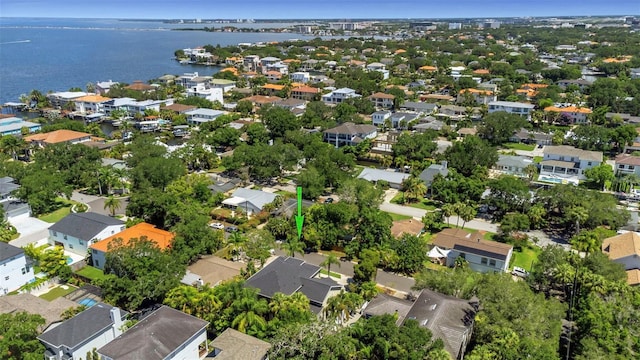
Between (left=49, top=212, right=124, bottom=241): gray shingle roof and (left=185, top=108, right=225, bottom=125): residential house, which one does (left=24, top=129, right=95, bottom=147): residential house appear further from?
(left=49, top=212, right=124, bottom=241): gray shingle roof

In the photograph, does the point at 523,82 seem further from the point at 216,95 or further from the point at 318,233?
the point at 318,233

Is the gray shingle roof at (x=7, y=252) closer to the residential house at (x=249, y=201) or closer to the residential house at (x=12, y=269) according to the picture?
the residential house at (x=12, y=269)

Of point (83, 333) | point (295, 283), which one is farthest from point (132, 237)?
point (295, 283)

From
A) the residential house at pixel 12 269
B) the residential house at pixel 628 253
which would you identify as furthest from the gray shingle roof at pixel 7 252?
the residential house at pixel 628 253

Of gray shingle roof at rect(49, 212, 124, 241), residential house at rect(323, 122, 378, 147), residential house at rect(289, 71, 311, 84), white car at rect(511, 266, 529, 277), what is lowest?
white car at rect(511, 266, 529, 277)

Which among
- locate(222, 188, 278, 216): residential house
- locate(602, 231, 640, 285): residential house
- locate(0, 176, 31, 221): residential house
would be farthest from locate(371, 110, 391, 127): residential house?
locate(0, 176, 31, 221): residential house

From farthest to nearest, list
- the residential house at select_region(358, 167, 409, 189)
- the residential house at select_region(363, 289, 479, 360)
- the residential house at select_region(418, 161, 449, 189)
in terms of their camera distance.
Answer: the residential house at select_region(358, 167, 409, 189) → the residential house at select_region(418, 161, 449, 189) → the residential house at select_region(363, 289, 479, 360)
